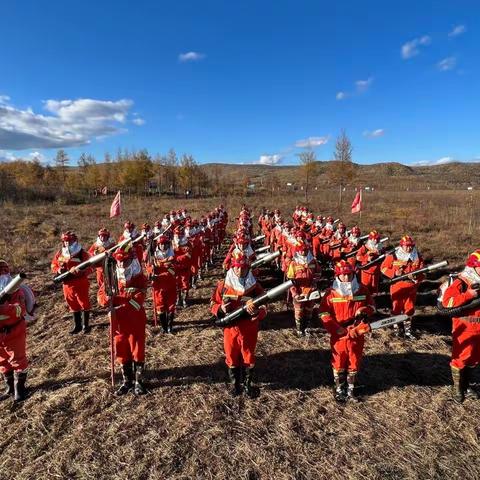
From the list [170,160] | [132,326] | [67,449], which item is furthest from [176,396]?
[170,160]

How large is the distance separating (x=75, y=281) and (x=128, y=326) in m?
2.91

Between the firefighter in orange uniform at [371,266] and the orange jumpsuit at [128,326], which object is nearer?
the orange jumpsuit at [128,326]

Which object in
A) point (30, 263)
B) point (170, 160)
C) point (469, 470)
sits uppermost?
point (170, 160)

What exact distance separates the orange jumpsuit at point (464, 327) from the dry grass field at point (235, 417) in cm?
74

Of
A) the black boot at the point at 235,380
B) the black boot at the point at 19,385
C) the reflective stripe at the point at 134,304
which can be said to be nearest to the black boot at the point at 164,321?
the reflective stripe at the point at 134,304

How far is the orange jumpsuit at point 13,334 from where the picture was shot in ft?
18.2

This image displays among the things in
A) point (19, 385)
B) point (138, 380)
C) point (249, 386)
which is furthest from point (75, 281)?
point (249, 386)

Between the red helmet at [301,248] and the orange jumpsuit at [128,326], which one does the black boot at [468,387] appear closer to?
the red helmet at [301,248]

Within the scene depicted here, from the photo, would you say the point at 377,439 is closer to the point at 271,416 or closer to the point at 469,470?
the point at 469,470

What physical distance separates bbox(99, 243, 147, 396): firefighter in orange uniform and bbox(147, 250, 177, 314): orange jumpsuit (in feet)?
6.67

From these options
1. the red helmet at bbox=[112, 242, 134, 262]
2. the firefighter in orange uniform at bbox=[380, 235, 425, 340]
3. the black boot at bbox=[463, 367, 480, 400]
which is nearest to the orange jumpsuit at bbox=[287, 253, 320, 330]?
the firefighter in orange uniform at bbox=[380, 235, 425, 340]

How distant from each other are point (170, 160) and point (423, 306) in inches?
2258

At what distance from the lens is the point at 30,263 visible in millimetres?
15156

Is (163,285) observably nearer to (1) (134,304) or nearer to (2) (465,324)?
(1) (134,304)
